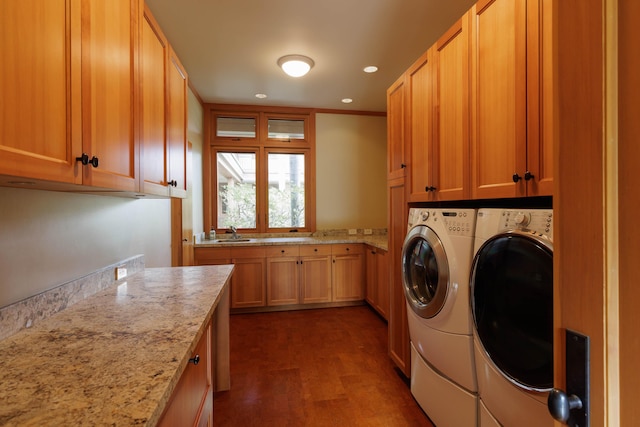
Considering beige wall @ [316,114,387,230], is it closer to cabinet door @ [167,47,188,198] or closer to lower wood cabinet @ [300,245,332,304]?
lower wood cabinet @ [300,245,332,304]

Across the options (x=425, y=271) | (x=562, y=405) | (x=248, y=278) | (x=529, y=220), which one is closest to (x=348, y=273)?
(x=248, y=278)

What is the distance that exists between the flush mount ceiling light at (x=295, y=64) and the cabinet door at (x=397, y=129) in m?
0.93

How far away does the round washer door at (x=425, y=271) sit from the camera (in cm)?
147

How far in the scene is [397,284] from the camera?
213cm

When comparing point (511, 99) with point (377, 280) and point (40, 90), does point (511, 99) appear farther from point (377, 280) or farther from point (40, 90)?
point (377, 280)

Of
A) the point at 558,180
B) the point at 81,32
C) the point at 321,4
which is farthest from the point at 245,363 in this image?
the point at 321,4

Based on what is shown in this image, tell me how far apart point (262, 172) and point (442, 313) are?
3.12 meters

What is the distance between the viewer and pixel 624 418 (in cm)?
43

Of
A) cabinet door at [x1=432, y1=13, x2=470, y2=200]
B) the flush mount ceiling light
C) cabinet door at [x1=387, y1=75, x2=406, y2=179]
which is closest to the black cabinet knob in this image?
cabinet door at [x1=432, y1=13, x2=470, y2=200]

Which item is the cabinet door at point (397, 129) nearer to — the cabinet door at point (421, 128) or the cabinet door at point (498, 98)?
the cabinet door at point (421, 128)

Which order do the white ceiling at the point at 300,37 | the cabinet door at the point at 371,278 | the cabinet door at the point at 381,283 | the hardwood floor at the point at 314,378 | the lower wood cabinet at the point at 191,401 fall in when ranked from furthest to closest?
the cabinet door at the point at 371,278 → the cabinet door at the point at 381,283 → the white ceiling at the point at 300,37 → the hardwood floor at the point at 314,378 → the lower wood cabinet at the point at 191,401

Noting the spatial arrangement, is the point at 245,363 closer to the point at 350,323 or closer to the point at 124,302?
the point at 350,323

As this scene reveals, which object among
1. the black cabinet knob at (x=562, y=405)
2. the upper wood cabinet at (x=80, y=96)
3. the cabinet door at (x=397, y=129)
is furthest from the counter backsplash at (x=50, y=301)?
the cabinet door at (x=397, y=129)

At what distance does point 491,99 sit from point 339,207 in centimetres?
297
